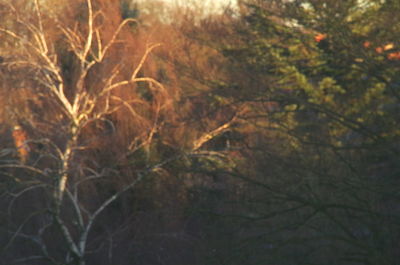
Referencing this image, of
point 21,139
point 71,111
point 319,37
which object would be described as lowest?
point 21,139

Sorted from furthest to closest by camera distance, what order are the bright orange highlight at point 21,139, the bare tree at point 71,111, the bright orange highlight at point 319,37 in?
the bright orange highlight at point 21,139, the bare tree at point 71,111, the bright orange highlight at point 319,37

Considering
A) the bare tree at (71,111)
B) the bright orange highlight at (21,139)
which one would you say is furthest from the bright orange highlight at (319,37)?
the bright orange highlight at (21,139)

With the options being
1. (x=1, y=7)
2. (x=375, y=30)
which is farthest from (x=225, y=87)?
(x=1, y=7)

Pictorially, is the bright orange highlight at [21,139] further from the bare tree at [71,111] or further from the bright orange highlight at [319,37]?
the bright orange highlight at [319,37]

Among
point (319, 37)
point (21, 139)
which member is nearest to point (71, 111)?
point (21, 139)

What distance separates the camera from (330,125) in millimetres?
9391

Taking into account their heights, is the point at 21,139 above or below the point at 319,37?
below

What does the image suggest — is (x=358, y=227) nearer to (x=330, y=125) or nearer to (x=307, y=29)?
(x=330, y=125)

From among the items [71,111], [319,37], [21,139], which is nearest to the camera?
[319,37]

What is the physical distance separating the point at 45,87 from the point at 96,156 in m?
2.92

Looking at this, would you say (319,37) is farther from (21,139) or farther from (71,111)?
(21,139)

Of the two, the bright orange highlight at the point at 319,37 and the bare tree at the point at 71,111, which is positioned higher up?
the bright orange highlight at the point at 319,37

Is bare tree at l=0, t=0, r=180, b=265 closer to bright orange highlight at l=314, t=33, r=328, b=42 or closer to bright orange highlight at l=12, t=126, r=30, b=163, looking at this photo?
bright orange highlight at l=12, t=126, r=30, b=163

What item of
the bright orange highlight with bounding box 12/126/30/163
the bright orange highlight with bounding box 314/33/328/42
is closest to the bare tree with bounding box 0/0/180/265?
the bright orange highlight with bounding box 12/126/30/163
